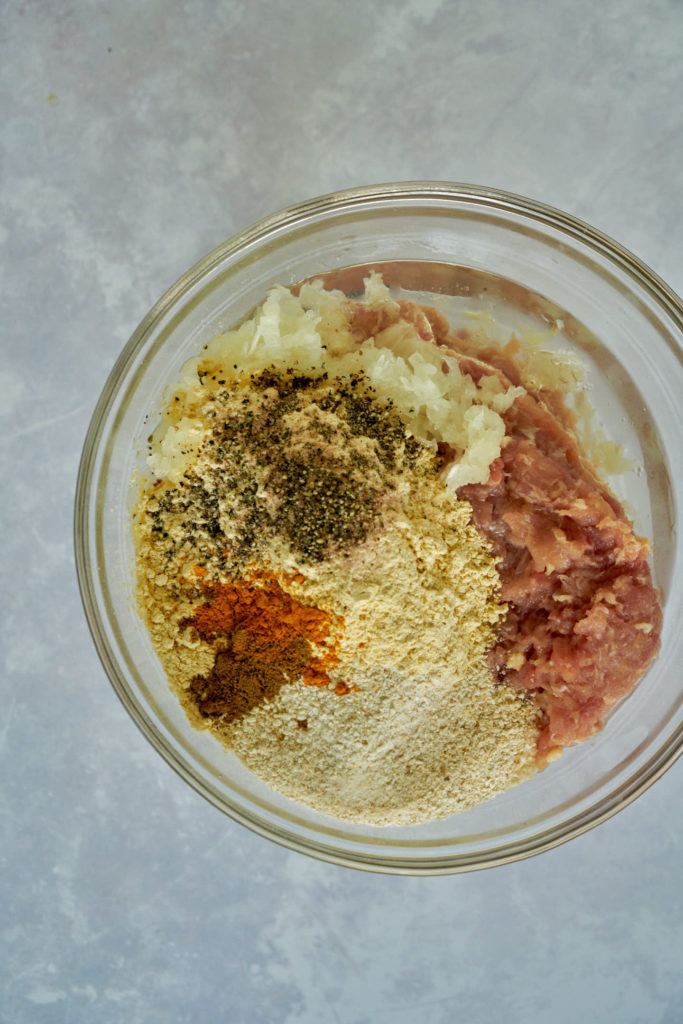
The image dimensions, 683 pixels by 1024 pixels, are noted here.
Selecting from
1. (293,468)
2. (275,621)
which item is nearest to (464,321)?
(293,468)

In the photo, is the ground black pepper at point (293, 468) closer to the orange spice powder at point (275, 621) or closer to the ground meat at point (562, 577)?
the orange spice powder at point (275, 621)

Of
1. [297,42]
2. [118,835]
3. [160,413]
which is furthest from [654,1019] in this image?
[297,42]

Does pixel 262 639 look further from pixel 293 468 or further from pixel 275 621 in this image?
pixel 293 468

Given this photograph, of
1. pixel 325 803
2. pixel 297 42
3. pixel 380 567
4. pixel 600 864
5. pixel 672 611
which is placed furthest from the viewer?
pixel 600 864

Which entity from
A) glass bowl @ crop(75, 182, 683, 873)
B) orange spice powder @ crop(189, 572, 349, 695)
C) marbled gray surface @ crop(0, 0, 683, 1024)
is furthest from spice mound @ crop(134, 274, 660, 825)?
marbled gray surface @ crop(0, 0, 683, 1024)

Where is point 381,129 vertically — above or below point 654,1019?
above

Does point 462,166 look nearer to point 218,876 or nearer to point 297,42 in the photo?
point 297,42
